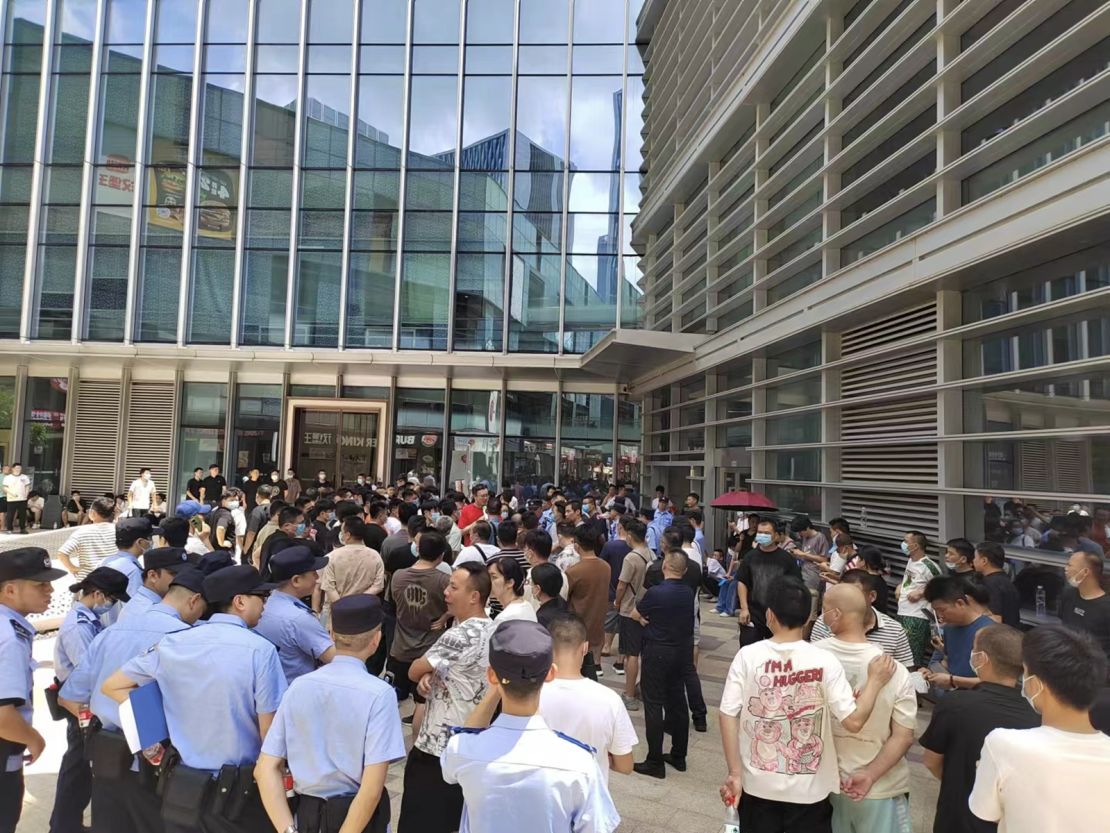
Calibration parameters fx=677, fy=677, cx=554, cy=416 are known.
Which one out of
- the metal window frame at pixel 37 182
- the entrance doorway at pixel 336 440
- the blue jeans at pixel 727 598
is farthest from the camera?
the entrance doorway at pixel 336 440

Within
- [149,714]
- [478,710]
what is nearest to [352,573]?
[149,714]

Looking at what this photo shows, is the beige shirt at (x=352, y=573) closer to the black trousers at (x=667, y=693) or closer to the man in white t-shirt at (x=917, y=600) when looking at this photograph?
the black trousers at (x=667, y=693)

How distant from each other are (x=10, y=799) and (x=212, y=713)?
1198mm

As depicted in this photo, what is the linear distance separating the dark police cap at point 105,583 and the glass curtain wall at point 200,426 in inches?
728

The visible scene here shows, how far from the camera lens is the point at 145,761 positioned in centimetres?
290

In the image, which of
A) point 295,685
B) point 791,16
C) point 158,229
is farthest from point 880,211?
point 158,229

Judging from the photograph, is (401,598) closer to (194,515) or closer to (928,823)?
(928,823)

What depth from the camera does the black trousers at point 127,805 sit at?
9.72ft

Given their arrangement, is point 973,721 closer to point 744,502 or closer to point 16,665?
→ point 16,665

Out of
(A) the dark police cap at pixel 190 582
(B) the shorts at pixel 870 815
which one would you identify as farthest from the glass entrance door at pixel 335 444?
(B) the shorts at pixel 870 815

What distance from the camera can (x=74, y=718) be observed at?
140 inches

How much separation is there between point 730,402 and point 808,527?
4.67 meters

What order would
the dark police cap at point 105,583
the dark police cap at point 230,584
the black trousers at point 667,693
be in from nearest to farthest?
the dark police cap at point 230,584
the dark police cap at point 105,583
the black trousers at point 667,693

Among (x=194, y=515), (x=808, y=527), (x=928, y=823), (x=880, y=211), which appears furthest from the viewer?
(x=194, y=515)
